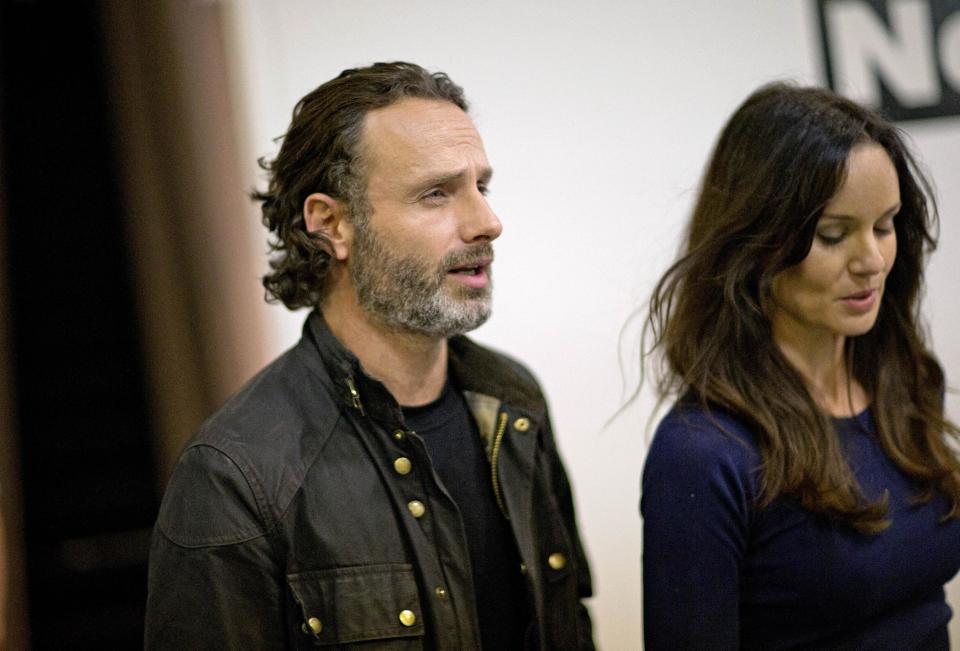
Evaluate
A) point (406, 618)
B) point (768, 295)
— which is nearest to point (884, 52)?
Result: point (768, 295)

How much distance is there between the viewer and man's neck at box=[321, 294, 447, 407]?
1.54m

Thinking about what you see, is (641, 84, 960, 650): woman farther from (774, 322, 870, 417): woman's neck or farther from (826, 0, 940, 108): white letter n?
(826, 0, 940, 108): white letter n

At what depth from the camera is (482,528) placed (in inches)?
61.1

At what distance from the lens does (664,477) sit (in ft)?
4.75

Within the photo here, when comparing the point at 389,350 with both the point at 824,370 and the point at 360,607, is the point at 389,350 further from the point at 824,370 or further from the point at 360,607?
the point at 824,370

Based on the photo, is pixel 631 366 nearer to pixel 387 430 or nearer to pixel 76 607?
pixel 387 430

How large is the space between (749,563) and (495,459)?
0.44 m

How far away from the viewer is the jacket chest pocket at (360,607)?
4.57 ft

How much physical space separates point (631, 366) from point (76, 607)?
5.02 feet

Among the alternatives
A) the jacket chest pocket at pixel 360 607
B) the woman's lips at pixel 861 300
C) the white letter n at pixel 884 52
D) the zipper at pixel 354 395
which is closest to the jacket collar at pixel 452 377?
the zipper at pixel 354 395

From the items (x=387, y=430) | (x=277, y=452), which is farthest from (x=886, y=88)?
(x=277, y=452)

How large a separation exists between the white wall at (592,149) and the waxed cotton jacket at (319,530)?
0.84 meters

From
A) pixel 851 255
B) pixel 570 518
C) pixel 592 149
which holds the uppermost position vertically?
pixel 592 149

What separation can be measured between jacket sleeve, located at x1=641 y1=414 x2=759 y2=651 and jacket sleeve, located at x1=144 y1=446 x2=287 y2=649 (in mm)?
579
